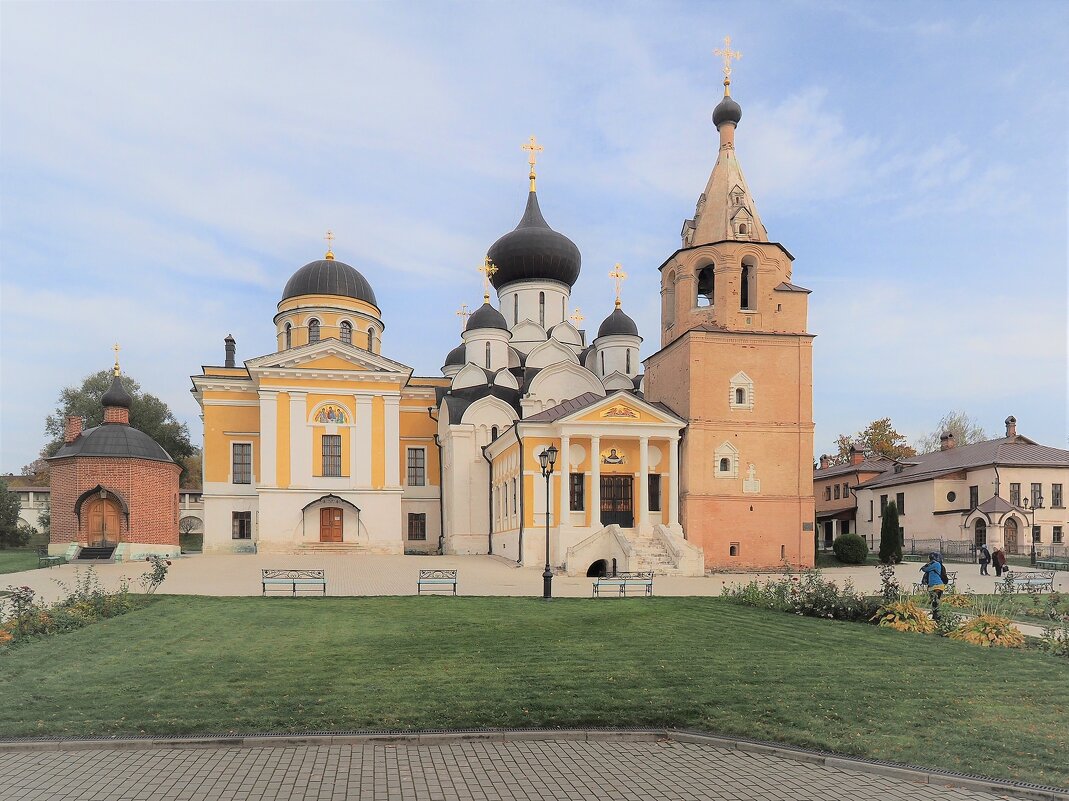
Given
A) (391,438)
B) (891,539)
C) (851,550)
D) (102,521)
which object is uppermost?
(391,438)

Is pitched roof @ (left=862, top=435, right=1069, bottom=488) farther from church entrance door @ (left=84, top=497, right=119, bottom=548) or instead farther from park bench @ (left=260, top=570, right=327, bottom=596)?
church entrance door @ (left=84, top=497, right=119, bottom=548)

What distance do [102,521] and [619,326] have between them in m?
23.8

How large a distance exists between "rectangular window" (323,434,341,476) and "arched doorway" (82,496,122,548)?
7.81 meters

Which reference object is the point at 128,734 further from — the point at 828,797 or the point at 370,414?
the point at 370,414

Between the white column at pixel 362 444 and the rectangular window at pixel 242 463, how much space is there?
555 cm

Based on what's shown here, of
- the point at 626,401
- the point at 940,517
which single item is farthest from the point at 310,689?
the point at 940,517

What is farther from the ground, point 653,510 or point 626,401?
point 626,401

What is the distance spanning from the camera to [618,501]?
100 feet

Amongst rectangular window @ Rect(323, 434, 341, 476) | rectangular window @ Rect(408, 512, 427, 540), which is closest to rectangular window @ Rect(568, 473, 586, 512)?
rectangular window @ Rect(323, 434, 341, 476)

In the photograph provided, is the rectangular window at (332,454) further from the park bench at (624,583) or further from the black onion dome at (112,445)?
the park bench at (624,583)

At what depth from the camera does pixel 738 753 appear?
26.5ft

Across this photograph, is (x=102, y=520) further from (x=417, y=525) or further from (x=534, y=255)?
(x=534, y=255)

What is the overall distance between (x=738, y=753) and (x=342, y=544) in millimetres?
27929

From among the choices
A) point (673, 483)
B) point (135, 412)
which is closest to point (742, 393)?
point (673, 483)
